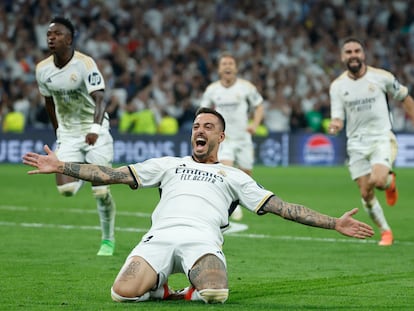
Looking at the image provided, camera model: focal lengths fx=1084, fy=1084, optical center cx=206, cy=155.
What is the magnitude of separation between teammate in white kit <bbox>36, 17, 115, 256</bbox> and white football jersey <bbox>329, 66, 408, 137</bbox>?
3.29m

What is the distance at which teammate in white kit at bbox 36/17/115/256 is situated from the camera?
Answer: 40.0 ft

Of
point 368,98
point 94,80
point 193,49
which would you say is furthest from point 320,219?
point 193,49

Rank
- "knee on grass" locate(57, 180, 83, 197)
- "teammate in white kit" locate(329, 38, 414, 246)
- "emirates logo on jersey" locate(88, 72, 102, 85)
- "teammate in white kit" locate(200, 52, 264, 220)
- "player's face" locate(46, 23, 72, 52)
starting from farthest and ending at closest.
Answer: "teammate in white kit" locate(200, 52, 264, 220), "teammate in white kit" locate(329, 38, 414, 246), "knee on grass" locate(57, 180, 83, 197), "emirates logo on jersey" locate(88, 72, 102, 85), "player's face" locate(46, 23, 72, 52)

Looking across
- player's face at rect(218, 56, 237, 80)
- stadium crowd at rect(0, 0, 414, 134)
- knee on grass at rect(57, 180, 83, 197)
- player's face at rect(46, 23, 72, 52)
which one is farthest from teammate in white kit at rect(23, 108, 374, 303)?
stadium crowd at rect(0, 0, 414, 134)

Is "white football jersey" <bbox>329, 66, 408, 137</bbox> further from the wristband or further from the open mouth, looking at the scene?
the open mouth

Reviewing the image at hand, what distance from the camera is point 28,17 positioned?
3016 centimetres

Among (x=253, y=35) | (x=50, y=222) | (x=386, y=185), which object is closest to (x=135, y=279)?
(x=386, y=185)

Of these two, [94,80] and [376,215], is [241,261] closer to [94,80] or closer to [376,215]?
[94,80]

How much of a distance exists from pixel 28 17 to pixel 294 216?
74.7 ft

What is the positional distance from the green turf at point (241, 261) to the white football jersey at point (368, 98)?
149 centimetres

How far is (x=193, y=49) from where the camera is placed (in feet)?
105

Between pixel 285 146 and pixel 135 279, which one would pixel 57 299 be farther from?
pixel 285 146

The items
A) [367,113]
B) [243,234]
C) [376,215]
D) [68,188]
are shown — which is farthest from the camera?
[243,234]

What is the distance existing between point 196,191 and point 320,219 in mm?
1092
